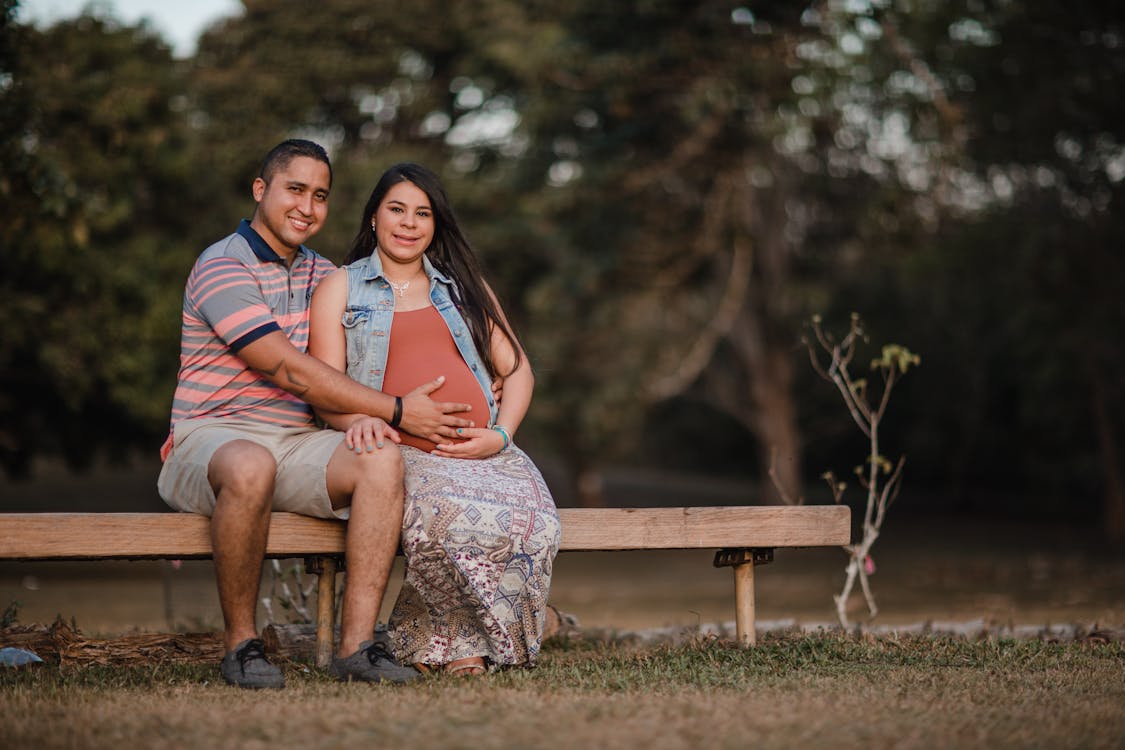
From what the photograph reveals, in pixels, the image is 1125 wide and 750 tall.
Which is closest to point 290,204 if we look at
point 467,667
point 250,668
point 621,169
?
point 250,668

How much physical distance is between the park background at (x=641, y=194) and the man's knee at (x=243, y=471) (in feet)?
20.5

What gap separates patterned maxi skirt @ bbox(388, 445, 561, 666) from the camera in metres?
4.39

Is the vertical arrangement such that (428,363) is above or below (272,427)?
above

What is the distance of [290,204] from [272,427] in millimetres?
Result: 850

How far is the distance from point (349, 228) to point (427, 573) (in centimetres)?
1634

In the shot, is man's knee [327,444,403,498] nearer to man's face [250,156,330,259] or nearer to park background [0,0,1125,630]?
man's face [250,156,330,259]

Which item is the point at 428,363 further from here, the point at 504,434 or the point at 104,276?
the point at 104,276

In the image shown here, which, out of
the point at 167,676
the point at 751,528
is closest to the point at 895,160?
the point at 751,528

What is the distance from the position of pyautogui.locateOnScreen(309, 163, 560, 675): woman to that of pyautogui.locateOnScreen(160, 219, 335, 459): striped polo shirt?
161 millimetres

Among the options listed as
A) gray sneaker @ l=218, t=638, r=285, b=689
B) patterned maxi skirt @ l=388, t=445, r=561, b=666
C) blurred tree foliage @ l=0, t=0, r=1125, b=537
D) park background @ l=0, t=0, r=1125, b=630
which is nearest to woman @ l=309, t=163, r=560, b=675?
patterned maxi skirt @ l=388, t=445, r=561, b=666

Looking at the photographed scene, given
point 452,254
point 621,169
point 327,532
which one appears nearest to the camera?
point 327,532

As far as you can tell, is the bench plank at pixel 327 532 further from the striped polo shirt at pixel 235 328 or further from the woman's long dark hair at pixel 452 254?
the woman's long dark hair at pixel 452 254

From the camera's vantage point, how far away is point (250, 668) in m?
4.21

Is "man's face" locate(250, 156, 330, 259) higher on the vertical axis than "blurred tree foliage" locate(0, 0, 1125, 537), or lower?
lower
